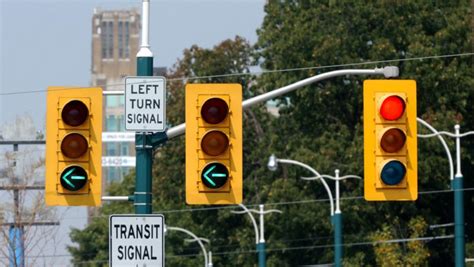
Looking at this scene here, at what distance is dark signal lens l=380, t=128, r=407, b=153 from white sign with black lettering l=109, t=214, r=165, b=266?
8.62 feet

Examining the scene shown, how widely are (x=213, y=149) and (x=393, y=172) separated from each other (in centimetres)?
199

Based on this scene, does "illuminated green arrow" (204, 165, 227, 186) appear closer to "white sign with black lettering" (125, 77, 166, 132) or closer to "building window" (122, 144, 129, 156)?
"white sign with black lettering" (125, 77, 166, 132)

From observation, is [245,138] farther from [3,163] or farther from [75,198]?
[75,198]

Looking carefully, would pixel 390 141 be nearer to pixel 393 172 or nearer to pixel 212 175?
pixel 393 172

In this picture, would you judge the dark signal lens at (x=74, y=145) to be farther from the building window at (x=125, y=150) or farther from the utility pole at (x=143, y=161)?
the building window at (x=125, y=150)

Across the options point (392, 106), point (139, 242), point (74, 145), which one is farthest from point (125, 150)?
point (392, 106)

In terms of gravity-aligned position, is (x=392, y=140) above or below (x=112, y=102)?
below

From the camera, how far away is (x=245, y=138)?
68812 millimetres

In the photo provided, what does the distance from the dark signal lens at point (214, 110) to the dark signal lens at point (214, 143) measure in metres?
0.16

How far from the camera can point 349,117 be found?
6034cm

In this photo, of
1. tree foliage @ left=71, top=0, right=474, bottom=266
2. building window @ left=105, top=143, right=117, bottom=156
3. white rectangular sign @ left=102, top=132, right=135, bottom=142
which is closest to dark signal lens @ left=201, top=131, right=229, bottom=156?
tree foliage @ left=71, top=0, right=474, bottom=266

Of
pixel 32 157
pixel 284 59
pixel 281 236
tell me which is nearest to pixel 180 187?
pixel 281 236

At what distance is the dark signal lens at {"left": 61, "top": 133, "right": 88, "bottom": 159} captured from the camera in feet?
55.2

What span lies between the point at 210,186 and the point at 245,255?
49.0 metres
